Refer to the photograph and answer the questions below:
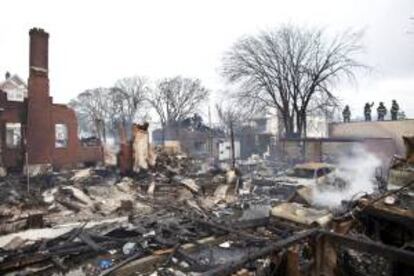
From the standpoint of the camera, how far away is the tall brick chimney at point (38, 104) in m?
20.7

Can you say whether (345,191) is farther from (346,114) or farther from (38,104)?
(346,114)

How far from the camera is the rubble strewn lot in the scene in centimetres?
346

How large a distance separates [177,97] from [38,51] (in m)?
32.7

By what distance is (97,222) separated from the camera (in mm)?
11172

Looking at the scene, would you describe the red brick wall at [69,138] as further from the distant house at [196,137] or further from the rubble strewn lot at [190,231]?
the distant house at [196,137]

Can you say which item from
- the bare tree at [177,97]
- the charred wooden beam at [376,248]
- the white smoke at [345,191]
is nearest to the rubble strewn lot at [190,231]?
the charred wooden beam at [376,248]

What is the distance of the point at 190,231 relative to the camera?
32.4ft

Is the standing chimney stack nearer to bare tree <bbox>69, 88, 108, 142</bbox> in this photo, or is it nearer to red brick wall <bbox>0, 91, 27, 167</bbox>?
red brick wall <bbox>0, 91, 27, 167</bbox>

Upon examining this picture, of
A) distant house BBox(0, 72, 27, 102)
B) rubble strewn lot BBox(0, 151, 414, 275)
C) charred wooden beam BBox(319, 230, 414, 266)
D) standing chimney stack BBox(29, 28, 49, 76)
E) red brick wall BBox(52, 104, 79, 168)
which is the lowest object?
rubble strewn lot BBox(0, 151, 414, 275)

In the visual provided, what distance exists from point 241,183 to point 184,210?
19.3 feet

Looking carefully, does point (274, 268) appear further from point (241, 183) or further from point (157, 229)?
point (241, 183)

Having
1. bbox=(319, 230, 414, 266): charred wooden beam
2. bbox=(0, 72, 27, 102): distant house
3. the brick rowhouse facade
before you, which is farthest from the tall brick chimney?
bbox=(0, 72, 27, 102): distant house

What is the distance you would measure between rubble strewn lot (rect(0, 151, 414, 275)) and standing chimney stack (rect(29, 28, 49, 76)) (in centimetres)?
730

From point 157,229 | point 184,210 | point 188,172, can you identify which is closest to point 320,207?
point 184,210
